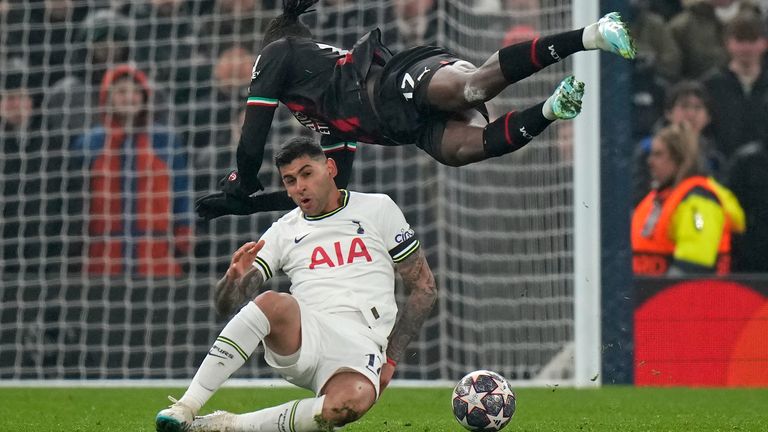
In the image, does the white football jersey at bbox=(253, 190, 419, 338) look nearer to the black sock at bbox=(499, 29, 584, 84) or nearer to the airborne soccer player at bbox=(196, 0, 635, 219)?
the airborne soccer player at bbox=(196, 0, 635, 219)

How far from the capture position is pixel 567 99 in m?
5.63

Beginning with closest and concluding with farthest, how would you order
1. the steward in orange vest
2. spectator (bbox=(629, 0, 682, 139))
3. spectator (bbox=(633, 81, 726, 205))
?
the steward in orange vest, spectator (bbox=(633, 81, 726, 205)), spectator (bbox=(629, 0, 682, 139))

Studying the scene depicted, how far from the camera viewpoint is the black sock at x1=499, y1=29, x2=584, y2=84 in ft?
18.9

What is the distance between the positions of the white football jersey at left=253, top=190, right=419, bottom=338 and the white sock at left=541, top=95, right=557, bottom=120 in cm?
75

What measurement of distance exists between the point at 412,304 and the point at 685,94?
230 inches

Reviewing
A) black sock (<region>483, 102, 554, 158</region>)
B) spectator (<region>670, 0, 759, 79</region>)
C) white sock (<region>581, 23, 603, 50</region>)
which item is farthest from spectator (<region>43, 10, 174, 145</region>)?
white sock (<region>581, 23, 603, 50</region>)

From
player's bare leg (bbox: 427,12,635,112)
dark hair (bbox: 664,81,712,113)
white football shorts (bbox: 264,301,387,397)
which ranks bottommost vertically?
white football shorts (bbox: 264,301,387,397)

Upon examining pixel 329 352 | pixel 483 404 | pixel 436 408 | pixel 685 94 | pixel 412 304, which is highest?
pixel 685 94

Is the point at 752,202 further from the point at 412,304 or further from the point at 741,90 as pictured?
the point at 412,304

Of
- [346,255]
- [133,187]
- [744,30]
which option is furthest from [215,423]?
[744,30]

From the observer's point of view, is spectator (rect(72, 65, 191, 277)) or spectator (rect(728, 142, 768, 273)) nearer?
spectator (rect(728, 142, 768, 273))

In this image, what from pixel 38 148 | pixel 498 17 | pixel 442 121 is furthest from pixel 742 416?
pixel 38 148

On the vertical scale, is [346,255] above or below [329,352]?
above

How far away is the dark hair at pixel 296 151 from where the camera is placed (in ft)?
18.5
